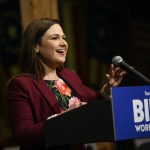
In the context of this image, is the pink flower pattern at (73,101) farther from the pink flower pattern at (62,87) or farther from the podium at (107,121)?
the podium at (107,121)

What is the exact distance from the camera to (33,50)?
2832 mm

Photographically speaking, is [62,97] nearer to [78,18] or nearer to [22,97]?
[22,97]

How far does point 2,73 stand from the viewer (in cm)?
584

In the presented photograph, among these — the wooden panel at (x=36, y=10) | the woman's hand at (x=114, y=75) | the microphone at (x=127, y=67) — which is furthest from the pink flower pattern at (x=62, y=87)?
the wooden panel at (x=36, y=10)

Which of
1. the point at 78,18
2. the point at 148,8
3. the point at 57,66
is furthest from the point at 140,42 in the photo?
the point at 57,66

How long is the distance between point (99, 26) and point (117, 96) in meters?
4.14

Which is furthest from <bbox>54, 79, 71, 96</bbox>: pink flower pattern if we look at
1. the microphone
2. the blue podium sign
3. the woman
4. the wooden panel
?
the wooden panel

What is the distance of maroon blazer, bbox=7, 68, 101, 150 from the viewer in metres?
2.54

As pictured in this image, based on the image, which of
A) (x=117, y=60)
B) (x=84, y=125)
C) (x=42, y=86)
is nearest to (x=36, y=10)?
(x=42, y=86)

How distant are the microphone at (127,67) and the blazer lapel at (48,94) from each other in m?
0.40

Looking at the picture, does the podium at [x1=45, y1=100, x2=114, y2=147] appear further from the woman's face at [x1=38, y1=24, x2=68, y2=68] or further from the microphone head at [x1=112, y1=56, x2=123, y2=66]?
the woman's face at [x1=38, y1=24, x2=68, y2=68]

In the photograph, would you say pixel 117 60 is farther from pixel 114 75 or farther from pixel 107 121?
pixel 107 121

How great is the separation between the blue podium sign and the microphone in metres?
0.11

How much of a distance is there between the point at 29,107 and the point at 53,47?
0.36 meters
